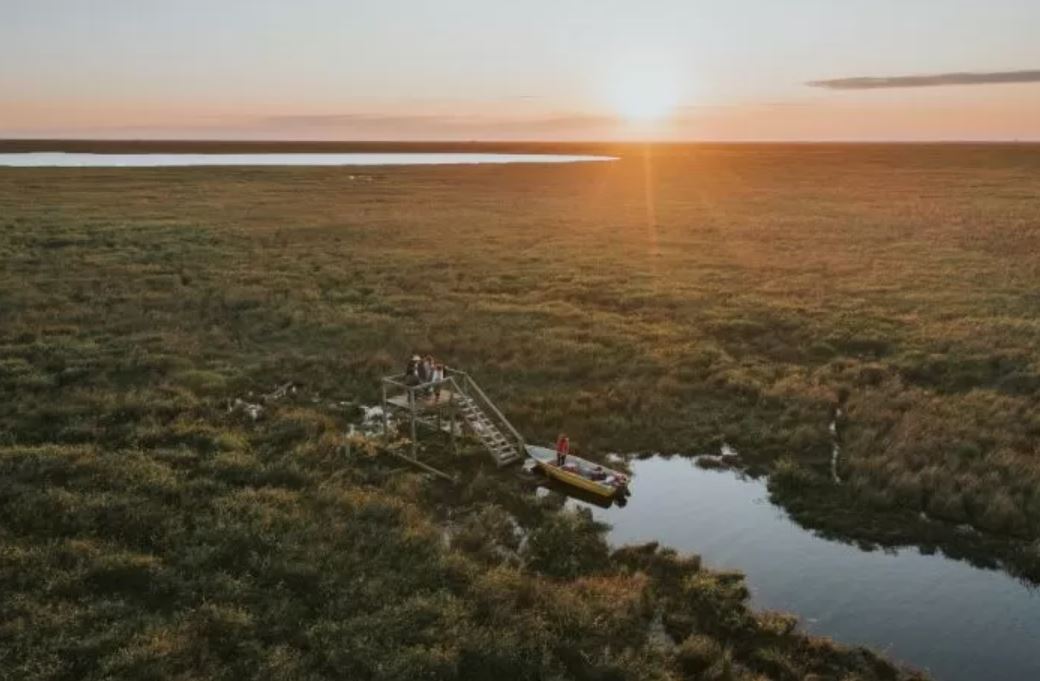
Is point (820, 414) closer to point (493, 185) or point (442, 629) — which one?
point (442, 629)

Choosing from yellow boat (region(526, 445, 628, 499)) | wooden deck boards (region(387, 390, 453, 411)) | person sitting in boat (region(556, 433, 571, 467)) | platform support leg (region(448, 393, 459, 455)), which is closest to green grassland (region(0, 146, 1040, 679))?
platform support leg (region(448, 393, 459, 455))

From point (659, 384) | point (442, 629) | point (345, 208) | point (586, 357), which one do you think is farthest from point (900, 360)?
point (345, 208)

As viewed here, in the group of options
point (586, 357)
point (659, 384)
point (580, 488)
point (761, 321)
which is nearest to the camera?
point (580, 488)

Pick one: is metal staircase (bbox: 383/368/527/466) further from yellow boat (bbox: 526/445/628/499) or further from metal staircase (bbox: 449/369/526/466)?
yellow boat (bbox: 526/445/628/499)

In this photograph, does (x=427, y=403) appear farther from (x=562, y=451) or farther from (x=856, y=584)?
(x=856, y=584)

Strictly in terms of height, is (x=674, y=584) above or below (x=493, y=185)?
below

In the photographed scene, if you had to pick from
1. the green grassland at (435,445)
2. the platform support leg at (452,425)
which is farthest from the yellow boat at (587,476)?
the platform support leg at (452,425)

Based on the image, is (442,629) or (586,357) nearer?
(442,629)
